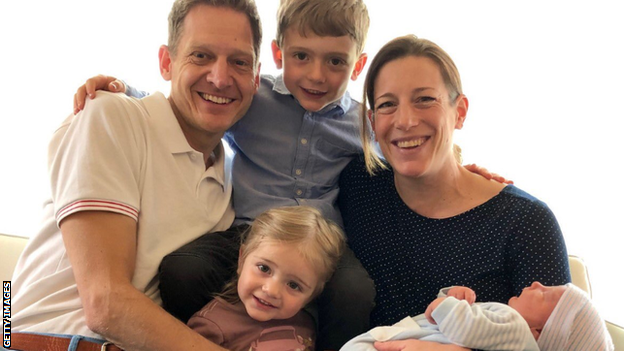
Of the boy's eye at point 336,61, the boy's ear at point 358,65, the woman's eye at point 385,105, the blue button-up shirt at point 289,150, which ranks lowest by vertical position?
the blue button-up shirt at point 289,150

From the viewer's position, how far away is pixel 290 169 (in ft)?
6.59

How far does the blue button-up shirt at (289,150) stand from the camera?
6.50 ft

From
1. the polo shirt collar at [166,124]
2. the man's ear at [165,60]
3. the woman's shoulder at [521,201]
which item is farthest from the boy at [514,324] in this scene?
the man's ear at [165,60]

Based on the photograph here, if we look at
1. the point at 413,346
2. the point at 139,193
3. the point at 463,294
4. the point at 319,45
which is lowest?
the point at 413,346

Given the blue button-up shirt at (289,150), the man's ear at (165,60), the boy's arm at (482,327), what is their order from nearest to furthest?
1. the boy's arm at (482,327)
2. the man's ear at (165,60)
3. the blue button-up shirt at (289,150)

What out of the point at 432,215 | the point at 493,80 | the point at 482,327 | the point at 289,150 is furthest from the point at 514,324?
the point at 493,80

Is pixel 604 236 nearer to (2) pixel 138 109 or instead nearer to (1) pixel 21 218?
(2) pixel 138 109

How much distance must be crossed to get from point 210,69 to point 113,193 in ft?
1.59

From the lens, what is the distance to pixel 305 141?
202cm

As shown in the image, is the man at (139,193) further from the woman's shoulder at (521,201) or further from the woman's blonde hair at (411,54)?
the woman's shoulder at (521,201)

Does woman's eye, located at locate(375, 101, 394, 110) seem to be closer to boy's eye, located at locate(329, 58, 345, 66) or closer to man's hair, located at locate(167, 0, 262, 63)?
boy's eye, located at locate(329, 58, 345, 66)

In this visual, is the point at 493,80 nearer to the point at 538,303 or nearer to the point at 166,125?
the point at 538,303

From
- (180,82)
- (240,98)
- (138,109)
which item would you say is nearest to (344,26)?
(240,98)

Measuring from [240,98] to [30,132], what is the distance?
157 centimetres
